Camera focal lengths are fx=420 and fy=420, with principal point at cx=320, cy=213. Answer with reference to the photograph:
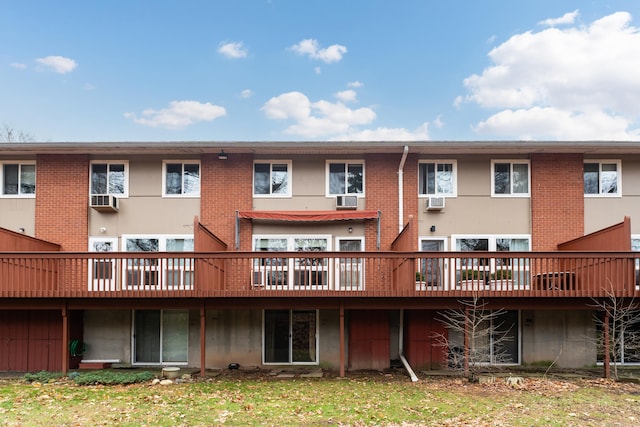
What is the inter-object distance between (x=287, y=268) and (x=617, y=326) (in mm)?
7926

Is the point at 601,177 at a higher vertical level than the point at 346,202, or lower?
higher

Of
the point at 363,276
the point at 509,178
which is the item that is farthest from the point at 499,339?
the point at 363,276

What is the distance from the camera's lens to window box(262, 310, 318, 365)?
11695mm

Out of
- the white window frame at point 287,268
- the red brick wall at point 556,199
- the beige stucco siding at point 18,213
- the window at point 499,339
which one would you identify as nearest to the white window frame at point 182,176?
the white window frame at point 287,268

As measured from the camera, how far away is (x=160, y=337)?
11875 mm

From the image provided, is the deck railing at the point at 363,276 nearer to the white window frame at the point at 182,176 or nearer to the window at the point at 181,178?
the white window frame at the point at 182,176

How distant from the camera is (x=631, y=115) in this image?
28.9 m

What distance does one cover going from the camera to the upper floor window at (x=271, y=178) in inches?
489

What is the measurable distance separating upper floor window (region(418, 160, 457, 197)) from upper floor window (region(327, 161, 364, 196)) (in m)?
1.77

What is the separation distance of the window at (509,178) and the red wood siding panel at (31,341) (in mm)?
12863

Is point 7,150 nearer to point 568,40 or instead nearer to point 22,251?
point 22,251

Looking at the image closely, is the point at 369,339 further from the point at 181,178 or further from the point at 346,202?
the point at 181,178

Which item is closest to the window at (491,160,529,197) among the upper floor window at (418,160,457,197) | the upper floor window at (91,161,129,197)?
the upper floor window at (418,160,457,197)

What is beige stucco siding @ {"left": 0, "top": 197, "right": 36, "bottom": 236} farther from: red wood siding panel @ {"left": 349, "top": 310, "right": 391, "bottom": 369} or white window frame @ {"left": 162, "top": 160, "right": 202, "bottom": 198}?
red wood siding panel @ {"left": 349, "top": 310, "right": 391, "bottom": 369}
